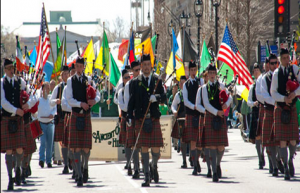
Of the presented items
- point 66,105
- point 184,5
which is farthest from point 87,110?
point 184,5

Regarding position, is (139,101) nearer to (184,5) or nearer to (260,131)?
(260,131)

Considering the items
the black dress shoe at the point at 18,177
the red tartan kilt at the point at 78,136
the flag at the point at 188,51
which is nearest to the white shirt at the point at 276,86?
the red tartan kilt at the point at 78,136

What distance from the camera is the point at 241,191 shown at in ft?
32.9

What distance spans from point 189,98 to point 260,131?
57.0 inches

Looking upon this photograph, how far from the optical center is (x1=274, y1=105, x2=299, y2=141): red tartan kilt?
11403 millimetres

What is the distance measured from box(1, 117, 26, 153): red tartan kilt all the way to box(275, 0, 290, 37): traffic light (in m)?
5.87

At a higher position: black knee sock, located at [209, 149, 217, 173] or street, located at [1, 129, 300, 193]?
black knee sock, located at [209, 149, 217, 173]

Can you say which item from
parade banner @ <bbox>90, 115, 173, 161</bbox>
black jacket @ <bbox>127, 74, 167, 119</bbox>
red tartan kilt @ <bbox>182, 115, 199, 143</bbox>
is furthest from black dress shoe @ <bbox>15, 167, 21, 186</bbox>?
parade banner @ <bbox>90, 115, 173, 161</bbox>

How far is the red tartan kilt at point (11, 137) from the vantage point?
436 inches

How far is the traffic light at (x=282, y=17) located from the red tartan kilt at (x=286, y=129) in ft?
10.9

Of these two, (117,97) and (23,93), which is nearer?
(23,93)

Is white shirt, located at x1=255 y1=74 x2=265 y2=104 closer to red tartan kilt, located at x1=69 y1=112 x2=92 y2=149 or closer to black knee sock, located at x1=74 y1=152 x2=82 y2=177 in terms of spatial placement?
red tartan kilt, located at x1=69 y1=112 x2=92 y2=149

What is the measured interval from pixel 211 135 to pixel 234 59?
7.22 metres

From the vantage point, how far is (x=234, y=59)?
1881cm
